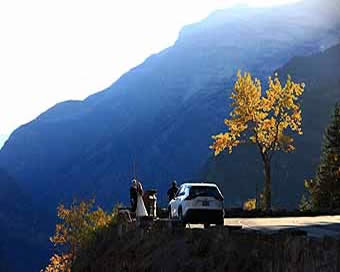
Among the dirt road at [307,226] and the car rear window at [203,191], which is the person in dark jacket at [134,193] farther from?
the car rear window at [203,191]

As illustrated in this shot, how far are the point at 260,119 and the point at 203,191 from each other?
2371cm

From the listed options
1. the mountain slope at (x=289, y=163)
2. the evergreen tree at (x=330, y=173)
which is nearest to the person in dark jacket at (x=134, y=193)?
the evergreen tree at (x=330, y=173)

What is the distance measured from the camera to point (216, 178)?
186 m

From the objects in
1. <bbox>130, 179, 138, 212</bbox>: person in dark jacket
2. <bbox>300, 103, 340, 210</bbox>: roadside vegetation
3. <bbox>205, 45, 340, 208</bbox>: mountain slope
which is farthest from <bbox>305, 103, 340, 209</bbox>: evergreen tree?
<bbox>205, 45, 340, 208</bbox>: mountain slope

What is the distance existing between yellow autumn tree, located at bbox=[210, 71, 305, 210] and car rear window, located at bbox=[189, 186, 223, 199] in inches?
884

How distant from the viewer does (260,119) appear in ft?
152

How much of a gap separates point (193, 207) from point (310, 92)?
7062 inches

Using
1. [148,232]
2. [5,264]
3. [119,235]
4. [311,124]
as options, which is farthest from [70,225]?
[311,124]

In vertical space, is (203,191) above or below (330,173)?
below

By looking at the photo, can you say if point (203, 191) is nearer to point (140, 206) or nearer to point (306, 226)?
point (306, 226)

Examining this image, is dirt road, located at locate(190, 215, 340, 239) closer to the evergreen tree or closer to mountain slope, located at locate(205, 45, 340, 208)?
the evergreen tree

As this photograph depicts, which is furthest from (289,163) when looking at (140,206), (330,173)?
(140,206)

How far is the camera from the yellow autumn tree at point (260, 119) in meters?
46.0

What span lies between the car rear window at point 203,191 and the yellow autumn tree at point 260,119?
22.4 metres
